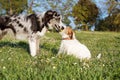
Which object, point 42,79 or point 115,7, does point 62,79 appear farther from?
point 115,7

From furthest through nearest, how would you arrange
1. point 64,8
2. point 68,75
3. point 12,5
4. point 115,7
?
1. point 115,7
2. point 12,5
3. point 64,8
4. point 68,75

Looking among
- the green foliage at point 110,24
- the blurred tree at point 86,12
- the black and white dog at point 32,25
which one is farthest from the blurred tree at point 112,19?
the black and white dog at point 32,25

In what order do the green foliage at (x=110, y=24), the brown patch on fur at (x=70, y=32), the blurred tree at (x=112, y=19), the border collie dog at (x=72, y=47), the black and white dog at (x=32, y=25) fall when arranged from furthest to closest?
the green foliage at (x=110, y=24), the blurred tree at (x=112, y=19), the black and white dog at (x=32, y=25), the brown patch on fur at (x=70, y=32), the border collie dog at (x=72, y=47)

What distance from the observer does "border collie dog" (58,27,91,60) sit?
331 inches

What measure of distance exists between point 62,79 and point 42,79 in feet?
1.06

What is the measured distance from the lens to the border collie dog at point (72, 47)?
27.6 feet

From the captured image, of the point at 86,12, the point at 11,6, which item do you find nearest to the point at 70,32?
the point at 11,6

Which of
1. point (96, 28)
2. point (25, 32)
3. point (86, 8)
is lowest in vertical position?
point (96, 28)

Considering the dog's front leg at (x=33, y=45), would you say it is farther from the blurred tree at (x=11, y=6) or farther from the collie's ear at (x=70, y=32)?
the blurred tree at (x=11, y=6)

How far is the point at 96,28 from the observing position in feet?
268

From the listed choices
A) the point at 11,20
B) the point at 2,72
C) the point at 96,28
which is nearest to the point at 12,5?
the point at 96,28

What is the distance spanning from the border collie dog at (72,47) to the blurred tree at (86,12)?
67.0 metres

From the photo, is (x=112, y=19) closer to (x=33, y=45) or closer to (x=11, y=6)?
(x=11, y=6)

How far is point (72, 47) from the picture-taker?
28.6 feet
